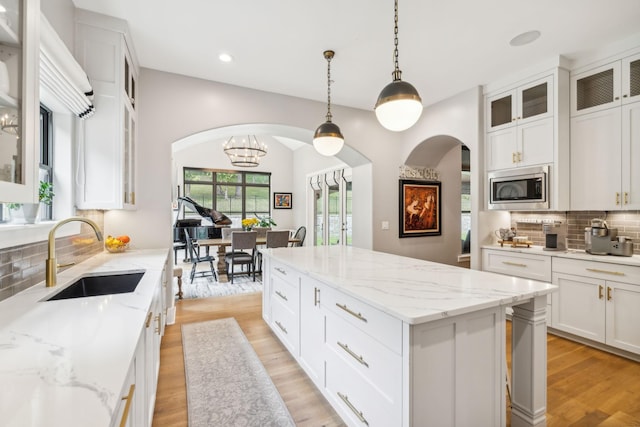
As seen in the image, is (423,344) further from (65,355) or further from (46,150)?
(46,150)

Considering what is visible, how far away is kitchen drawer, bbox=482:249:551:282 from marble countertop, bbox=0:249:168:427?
11.9ft


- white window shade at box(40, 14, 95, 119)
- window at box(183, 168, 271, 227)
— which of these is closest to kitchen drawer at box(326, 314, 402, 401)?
white window shade at box(40, 14, 95, 119)

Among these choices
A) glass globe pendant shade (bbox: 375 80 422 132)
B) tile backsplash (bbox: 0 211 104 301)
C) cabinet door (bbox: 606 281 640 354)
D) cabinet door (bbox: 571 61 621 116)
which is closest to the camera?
tile backsplash (bbox: 0 211 104 301)

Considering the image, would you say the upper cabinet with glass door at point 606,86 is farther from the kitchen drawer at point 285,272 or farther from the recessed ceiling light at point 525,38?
the kitchen drawer at point 285,272

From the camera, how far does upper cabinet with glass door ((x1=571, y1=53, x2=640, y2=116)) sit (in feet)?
8.92

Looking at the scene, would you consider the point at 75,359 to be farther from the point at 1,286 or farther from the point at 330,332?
the point at 330,332

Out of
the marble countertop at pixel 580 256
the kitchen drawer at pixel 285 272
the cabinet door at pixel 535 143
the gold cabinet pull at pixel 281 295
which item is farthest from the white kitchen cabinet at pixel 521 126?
the gold cabinet pull at pixel 281 295

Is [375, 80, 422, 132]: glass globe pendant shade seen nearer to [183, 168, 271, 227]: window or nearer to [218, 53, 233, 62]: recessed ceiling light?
[218, 53, 233, 62]: recessed ceiling light

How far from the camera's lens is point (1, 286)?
55.6 inches

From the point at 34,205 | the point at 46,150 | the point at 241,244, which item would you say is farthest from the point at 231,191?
the point at 34,205

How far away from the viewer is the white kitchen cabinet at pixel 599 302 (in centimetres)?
259

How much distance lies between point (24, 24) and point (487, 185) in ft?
13.4

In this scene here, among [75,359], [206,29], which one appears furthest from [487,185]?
[75,359]

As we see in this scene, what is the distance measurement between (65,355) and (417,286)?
1.51 meters
